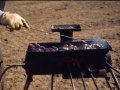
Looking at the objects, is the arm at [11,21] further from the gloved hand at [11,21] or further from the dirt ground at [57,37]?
the dirt ground at [57,37]

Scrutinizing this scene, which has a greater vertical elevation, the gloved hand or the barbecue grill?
the gloved hand

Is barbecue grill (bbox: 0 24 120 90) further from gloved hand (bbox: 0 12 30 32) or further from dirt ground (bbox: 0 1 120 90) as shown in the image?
dirt ground (bbox: 0 1 120 90)

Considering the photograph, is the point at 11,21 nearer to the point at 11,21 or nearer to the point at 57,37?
the point at 11,21

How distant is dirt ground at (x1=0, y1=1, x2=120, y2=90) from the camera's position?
5.00 meters

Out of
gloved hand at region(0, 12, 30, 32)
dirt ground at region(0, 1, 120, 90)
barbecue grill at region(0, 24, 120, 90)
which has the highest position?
gloved hand at region(0, 12, 30, 32)

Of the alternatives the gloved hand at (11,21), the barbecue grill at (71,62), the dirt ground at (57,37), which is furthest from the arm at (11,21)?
the dirt ground at (57,37)

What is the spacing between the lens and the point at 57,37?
311 inches

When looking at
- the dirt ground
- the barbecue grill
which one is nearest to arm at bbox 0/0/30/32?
the barbecue grill

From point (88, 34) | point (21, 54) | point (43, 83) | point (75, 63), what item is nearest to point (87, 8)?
point (88, 34)

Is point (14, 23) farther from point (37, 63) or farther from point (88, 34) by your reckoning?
point (88, 34)

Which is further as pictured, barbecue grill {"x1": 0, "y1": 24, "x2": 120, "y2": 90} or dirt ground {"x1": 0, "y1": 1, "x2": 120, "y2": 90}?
dirt ground {"x1": 0, "y1": 1, "x2": 120, "y2": 90}

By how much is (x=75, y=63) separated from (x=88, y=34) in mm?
4765

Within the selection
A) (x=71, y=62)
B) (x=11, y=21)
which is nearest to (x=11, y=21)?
(x=11, y=21)

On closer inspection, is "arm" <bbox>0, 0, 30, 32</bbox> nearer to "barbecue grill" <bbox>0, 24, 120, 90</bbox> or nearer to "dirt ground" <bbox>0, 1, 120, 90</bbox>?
"barbecue grill" <bbox>0, 24, 120, 90</bbox>
